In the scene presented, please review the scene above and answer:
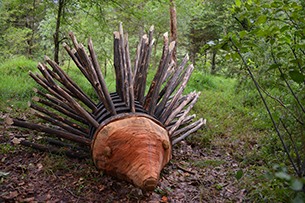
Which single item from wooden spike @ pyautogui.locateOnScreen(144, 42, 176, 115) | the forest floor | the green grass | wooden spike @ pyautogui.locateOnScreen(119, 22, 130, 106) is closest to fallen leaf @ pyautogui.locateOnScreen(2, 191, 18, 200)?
the forest floor

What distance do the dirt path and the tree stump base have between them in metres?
0.18

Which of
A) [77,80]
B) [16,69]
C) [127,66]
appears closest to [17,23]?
[16,69]

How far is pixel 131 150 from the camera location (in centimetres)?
230

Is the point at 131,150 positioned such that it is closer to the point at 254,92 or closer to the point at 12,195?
the point at 12,195

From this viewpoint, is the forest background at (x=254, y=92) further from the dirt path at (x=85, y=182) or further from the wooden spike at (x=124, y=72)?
the wooden spike at (x=124, y=72)

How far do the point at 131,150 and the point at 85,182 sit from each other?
695 mm

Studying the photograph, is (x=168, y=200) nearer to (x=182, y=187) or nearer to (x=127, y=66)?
(x=182, y=187)

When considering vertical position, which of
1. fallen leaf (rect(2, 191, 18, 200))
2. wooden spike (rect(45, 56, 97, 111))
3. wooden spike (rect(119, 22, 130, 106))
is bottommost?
fallen leaf (rect(2, 191, 18, 200))

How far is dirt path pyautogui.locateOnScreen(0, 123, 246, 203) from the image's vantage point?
212cm

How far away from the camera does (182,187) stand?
8.43ft

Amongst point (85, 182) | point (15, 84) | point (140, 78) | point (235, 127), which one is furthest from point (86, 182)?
point (15, 84)

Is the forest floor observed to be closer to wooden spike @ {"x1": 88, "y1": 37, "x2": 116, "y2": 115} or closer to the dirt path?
the dirt path

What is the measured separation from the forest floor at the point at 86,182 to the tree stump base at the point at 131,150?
184 millimetres

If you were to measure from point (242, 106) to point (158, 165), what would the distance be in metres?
3.76
